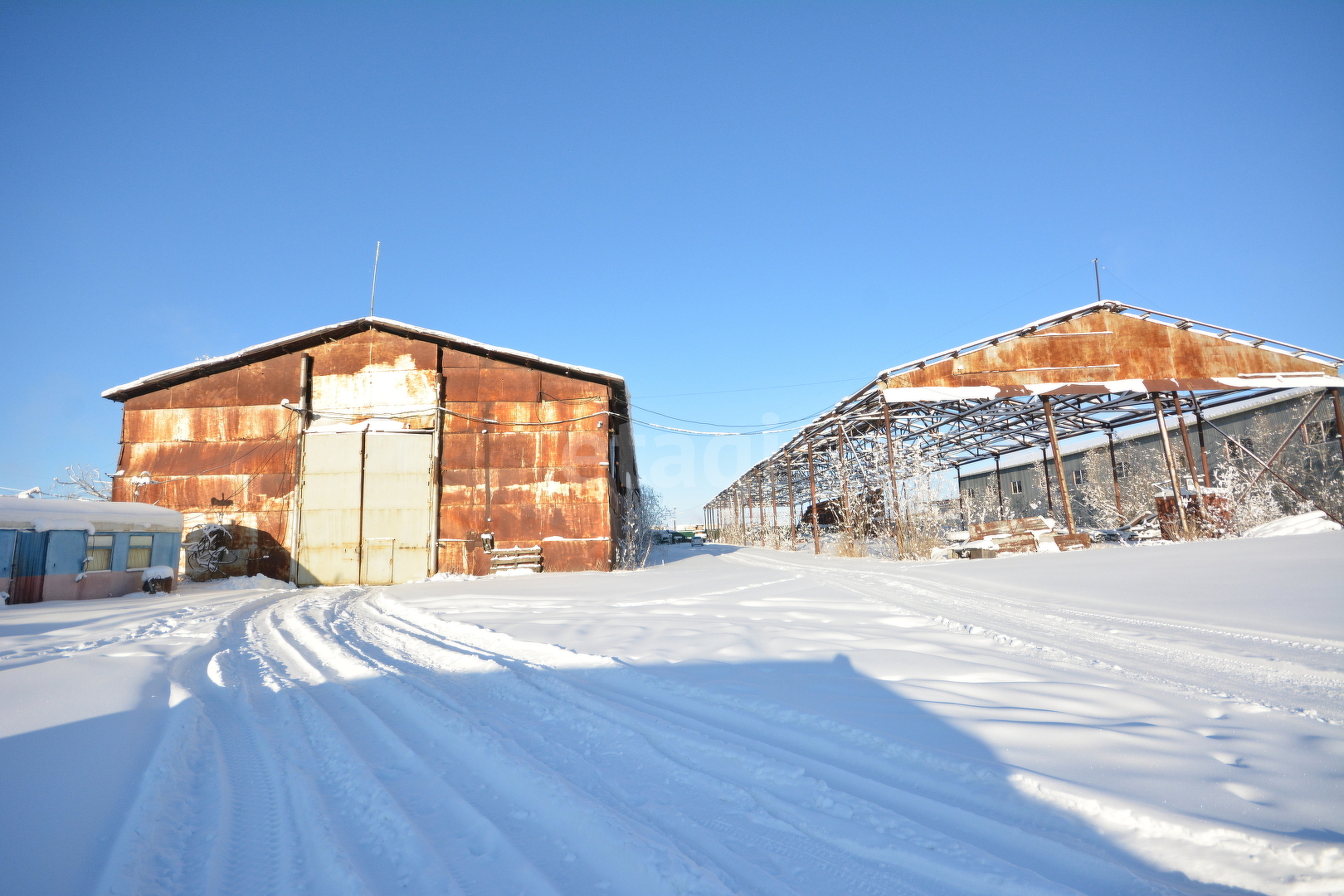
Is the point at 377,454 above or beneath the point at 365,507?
above

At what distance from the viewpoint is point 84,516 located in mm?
12734

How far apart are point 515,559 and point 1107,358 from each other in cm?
1846

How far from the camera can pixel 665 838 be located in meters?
2.21

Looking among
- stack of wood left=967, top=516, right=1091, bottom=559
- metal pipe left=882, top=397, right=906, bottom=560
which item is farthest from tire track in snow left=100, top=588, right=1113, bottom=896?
stack of wood left=967, top=516, right=1091, bottom=559

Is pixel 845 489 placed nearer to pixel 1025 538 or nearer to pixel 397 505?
pixel 1025 538

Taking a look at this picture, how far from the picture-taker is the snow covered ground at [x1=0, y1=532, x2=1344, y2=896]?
2033 mm

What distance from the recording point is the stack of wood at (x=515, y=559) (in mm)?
16109

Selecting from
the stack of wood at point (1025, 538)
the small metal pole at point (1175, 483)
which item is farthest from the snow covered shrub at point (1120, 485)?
the stack of wood at point (1025, 538)

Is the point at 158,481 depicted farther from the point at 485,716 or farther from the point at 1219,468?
the point at 1219,468

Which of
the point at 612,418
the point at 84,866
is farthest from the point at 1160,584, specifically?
the point at 612,418

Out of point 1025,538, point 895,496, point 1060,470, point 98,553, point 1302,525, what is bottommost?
point 1025,538

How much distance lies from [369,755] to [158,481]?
1836cm

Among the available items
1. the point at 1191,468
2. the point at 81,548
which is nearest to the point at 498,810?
the point at 81,548

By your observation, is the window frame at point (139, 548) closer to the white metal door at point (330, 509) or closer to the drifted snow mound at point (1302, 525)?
the white metal door at point (330, 509)
